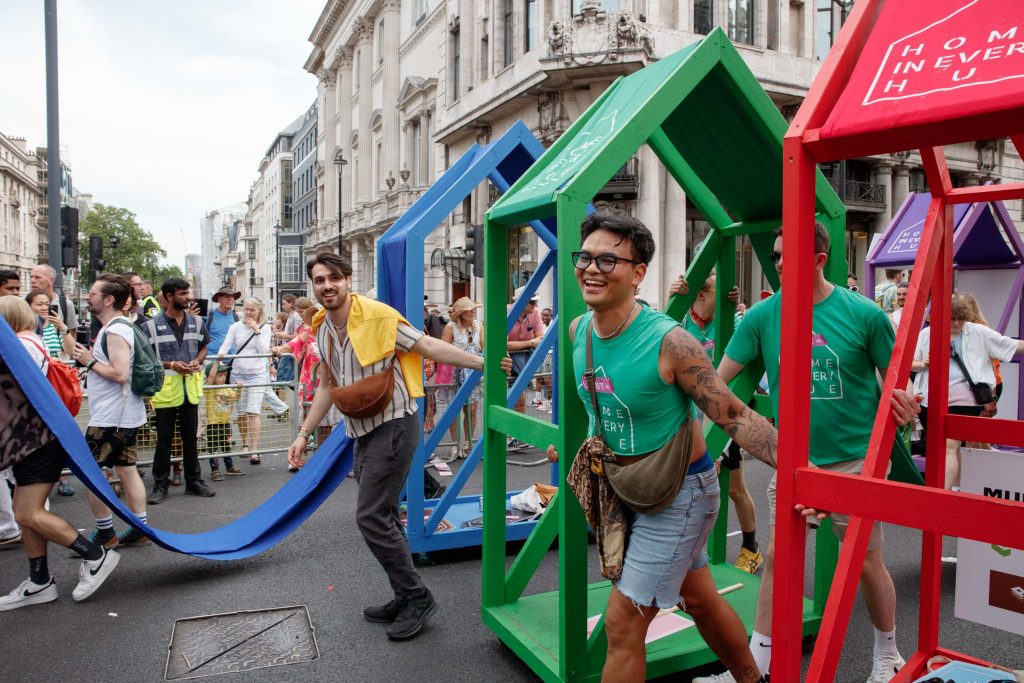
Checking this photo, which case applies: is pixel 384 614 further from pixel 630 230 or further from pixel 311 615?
pixel 630 230

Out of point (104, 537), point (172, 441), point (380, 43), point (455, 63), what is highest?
point (380, 43)

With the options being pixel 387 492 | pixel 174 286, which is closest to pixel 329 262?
pixel 387 492

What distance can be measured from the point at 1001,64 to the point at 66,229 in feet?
42.8

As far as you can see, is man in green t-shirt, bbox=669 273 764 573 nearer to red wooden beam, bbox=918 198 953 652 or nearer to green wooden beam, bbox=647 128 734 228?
green wooden beam, bbox=647 128 734 228

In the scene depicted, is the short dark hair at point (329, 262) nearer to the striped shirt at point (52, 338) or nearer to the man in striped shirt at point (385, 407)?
the man in striped shirt at point (385, 407)

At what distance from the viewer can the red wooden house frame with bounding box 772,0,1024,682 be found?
1876mm

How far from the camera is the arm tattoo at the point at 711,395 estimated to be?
2553 mm

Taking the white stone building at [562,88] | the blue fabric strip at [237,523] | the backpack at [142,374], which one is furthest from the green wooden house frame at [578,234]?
the white stone building at [562,88]

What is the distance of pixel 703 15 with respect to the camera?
896 inches

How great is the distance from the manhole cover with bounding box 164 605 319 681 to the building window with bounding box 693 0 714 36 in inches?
874

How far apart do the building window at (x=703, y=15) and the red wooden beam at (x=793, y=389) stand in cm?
2263

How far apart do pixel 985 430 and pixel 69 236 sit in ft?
42.0

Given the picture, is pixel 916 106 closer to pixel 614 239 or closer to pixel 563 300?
pixel 614 239

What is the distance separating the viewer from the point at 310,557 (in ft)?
18.0
